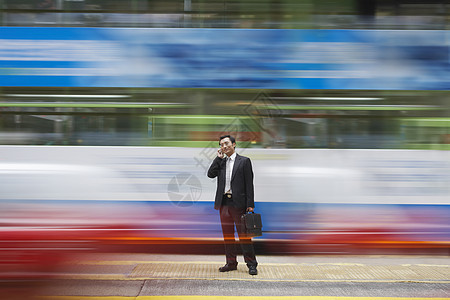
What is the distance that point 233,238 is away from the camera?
4598 millimetres

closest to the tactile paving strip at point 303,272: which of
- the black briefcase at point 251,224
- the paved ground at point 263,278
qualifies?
the paved ground at point 263,278

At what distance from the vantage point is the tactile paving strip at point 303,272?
4.34 metres

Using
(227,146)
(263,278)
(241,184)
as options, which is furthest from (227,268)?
(227,146)

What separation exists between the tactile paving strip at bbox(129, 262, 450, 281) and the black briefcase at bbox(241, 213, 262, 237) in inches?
20.5

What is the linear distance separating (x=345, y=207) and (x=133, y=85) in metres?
3.43

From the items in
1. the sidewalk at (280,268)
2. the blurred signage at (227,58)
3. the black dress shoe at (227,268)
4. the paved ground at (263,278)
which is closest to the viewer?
the paved ground at (263,278)

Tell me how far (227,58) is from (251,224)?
7.56 ft

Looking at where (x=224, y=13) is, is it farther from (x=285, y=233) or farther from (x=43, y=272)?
(x=43, y=272)

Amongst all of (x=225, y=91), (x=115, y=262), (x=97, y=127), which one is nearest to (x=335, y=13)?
(x=225, y=91)

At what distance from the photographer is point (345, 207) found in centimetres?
515

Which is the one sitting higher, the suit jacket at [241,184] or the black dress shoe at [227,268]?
the suit jacket at [241,184]

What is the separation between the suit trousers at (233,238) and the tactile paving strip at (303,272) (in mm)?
173

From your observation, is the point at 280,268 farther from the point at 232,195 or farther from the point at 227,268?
the point at 232,195

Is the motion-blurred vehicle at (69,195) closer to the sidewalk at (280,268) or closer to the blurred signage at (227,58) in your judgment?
the sidewalk at (280,268)
